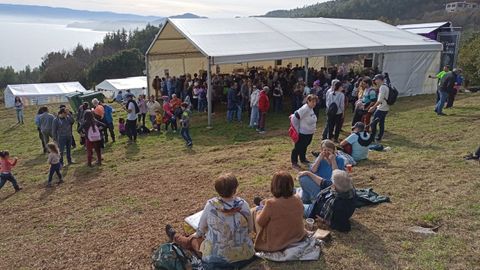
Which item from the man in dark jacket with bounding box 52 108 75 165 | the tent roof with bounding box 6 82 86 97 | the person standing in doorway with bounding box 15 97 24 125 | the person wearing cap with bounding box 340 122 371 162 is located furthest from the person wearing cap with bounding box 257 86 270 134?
the tent roof with bounding box 6 82 86 97

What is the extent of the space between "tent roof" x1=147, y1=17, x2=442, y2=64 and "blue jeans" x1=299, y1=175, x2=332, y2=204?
8.40 metres

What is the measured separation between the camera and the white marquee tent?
567 inches

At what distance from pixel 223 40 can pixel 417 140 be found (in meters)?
8.05

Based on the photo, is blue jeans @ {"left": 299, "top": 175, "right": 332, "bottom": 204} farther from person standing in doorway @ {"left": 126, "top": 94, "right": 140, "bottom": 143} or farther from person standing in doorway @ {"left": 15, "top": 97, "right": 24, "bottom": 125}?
person standing in doorway @ {"left": 15, "top": 97, "right": 24, "bottom": 125}

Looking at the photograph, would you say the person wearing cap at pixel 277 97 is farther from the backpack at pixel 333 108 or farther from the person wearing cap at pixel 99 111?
the person wearing cap at pixel 99 111

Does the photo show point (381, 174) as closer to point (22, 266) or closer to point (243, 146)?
point (243, 146)

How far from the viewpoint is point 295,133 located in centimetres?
763

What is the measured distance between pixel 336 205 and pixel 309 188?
26.5 inches

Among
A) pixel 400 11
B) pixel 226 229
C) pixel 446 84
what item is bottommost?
pixel 226 229

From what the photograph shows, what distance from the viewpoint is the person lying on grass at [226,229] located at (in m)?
4.00

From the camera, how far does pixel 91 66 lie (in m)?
58.3

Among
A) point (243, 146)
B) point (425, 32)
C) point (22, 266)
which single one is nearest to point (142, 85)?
point (425, 32)

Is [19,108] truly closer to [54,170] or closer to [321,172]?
[54,170]

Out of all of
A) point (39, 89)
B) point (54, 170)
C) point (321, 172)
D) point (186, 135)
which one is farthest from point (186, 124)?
point (39, 89)
